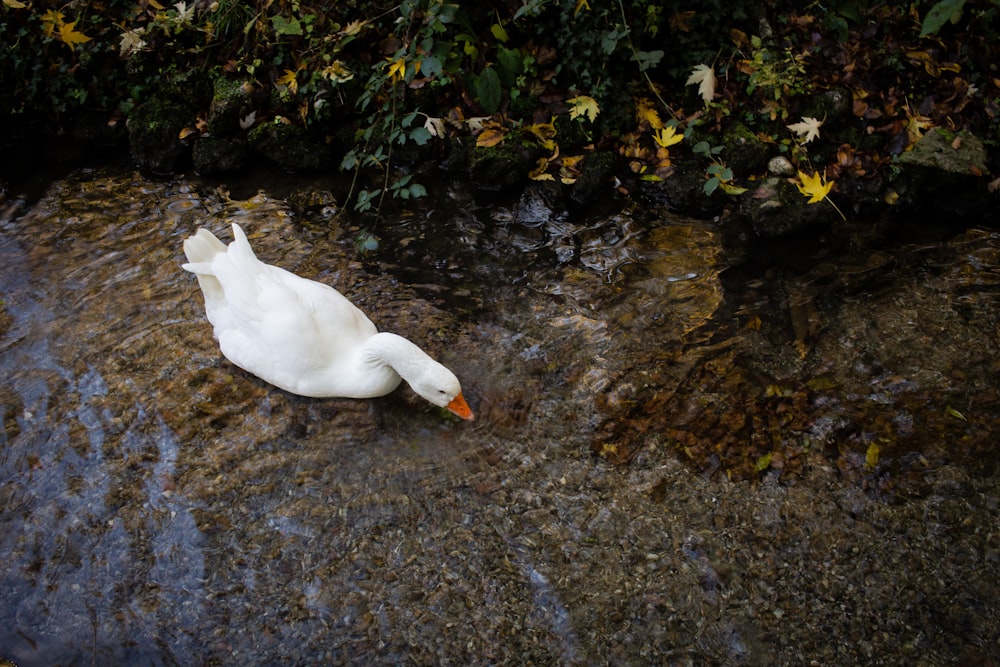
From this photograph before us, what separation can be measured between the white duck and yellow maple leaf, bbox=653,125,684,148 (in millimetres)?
2687

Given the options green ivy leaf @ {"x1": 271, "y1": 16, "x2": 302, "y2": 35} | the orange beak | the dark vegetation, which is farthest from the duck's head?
green ivy leaf @ {"x1": 271, "y1": 16, "x2": 302, "y2": 35}

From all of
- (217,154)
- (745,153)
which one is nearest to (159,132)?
(217,154)

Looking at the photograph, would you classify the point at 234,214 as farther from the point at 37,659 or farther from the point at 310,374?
the point at 37,659

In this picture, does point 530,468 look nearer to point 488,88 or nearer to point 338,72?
point 488,88

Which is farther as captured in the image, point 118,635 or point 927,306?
point 927,306

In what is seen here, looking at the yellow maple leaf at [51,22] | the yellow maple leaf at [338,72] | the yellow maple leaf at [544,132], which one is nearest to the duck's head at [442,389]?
the yellow maple leaf at [544,132]

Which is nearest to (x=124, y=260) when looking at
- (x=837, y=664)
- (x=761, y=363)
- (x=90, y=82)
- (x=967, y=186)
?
(x=90, y=82)

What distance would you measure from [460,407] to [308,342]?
2.75 ft

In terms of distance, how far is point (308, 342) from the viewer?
3.44 meters

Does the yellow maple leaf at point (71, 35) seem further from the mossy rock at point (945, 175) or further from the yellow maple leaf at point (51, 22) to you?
the mossy rock at point (945, 175)

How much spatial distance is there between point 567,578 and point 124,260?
3689 mm

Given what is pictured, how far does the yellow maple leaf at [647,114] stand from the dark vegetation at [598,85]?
1 centimetres

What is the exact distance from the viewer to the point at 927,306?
13.6ft

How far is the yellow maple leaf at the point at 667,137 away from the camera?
16.5 feet
